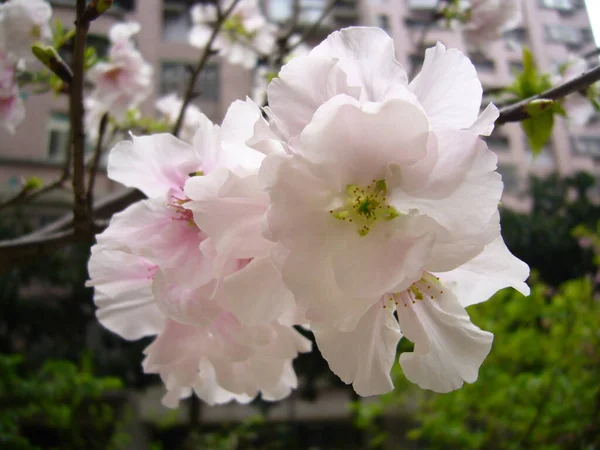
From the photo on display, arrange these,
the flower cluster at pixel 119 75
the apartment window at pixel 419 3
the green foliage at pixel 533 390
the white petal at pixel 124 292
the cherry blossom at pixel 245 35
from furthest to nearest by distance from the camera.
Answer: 1. the apartment window at pixel 419 3
2. the cherry blossom at pixel 245 35
3. the green foliage at pixel 533 390
4. the flower cluster at pixel 119 75
5. the white petal at pixel 124 292

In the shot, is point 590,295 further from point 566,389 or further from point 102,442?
point 102,442

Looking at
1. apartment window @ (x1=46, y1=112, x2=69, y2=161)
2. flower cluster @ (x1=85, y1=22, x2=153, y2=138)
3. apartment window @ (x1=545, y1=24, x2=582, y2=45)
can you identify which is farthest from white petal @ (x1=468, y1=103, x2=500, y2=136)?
apartment window @ (x1=46, y1=112, x2=69, y2=161)

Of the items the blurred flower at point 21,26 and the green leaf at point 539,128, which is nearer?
the green leaf at point 539,128

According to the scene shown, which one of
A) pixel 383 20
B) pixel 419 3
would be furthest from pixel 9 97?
pixel 383 20

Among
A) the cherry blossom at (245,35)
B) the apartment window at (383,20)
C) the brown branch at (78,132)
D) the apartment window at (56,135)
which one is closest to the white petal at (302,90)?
the brown branch at (78,132)

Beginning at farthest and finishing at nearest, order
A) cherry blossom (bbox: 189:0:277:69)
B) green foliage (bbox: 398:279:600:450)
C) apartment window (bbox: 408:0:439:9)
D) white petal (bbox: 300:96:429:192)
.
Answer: apartment window (bbox: 408:0:439:9)
cherry blossom (bbox: 189:0:277:69)
green foliage (bbox: 398:279:600:450)
white petal (bbox: 300:96:429:192)

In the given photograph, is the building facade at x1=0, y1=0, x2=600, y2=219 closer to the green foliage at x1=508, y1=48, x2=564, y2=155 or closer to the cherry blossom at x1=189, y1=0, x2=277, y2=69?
the cherry blossom at x1=189, y1=0, x2=277, y2=69

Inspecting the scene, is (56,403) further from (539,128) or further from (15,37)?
(539,128)

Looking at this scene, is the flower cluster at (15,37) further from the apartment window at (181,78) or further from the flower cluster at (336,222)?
the apartment window at (181,78)
